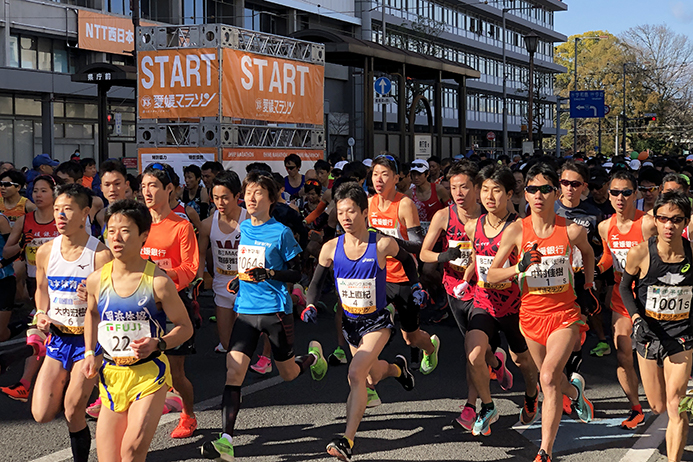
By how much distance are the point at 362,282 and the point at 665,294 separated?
6.37 feet

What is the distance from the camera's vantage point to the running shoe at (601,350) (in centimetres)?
843

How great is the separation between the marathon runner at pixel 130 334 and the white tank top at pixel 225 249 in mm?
2387

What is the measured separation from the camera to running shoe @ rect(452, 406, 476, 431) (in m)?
5.97

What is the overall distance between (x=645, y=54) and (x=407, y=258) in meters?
73.6

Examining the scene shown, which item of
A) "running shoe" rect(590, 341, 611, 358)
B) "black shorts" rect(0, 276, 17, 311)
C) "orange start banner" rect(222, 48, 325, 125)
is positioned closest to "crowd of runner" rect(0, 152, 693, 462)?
"black shorts" rect(0, 276, 17, 311)

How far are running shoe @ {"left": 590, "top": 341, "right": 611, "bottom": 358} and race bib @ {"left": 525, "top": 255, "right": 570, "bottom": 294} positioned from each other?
3.24 metres

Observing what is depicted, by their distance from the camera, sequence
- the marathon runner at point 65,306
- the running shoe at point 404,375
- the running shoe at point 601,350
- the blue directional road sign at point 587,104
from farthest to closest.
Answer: the blue directional road sign at point 587,104
the running shoe at point 601,350
the running shoe at point 404,375
the marathon runner at point 65,306

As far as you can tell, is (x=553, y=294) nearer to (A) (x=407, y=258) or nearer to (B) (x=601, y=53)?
(A) (x=407, y=258)

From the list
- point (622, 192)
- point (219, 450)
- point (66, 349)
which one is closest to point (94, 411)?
point (66, 349)

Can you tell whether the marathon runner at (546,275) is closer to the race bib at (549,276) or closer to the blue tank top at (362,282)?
the race bib at (549,276)

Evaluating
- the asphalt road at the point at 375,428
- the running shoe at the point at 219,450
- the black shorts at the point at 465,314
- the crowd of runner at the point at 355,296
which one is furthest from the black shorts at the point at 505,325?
the running shoe at the point at 219,450

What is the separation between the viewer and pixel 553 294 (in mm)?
5484

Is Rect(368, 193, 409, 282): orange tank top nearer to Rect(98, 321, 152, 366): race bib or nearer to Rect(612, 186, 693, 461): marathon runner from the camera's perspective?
Rect(612, 186, 693, 461): marathon runner

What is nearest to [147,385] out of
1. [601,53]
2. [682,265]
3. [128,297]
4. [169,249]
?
[128,297]
